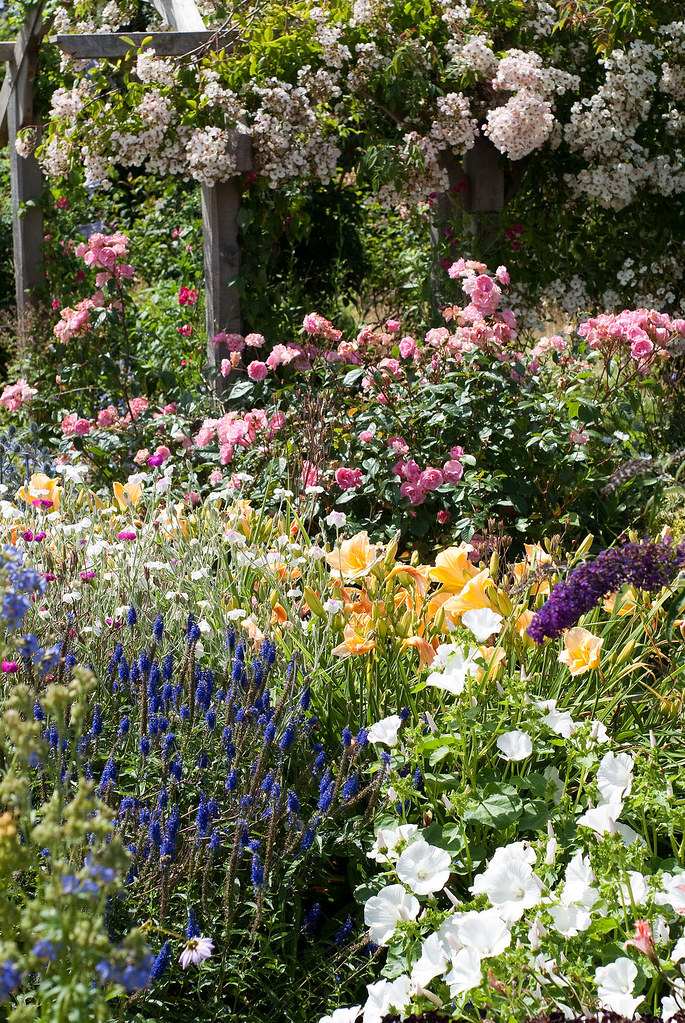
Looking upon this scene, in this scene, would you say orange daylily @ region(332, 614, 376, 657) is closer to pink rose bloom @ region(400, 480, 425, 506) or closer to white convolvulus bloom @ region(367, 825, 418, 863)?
white convolvulus bloom @ region(367, 825, 418, 863)

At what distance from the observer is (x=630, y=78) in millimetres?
5223

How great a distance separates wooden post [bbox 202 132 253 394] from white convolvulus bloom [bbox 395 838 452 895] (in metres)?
3.61

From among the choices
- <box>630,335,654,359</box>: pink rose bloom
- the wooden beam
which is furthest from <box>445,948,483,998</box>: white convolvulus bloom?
the wooden beam

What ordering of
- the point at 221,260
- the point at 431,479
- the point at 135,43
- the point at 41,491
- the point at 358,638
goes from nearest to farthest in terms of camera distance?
the point at 358,638
the point at 41,491
the point at 431,479
the point at 135,43
the point at 221,260

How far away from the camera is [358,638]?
2.19 metres

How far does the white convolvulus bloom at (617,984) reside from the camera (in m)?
1.40

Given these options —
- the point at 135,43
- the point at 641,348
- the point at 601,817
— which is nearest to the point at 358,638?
the point at 601,817

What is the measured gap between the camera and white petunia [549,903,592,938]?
1.49m

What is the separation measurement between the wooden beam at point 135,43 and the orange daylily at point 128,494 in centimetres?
255

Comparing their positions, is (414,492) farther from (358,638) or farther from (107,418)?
(107,418)

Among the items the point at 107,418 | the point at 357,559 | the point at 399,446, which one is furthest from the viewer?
the point at 107,418

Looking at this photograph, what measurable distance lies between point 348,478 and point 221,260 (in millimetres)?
2070

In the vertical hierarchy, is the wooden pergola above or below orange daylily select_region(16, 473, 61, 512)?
above

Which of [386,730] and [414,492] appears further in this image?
[414,492]
